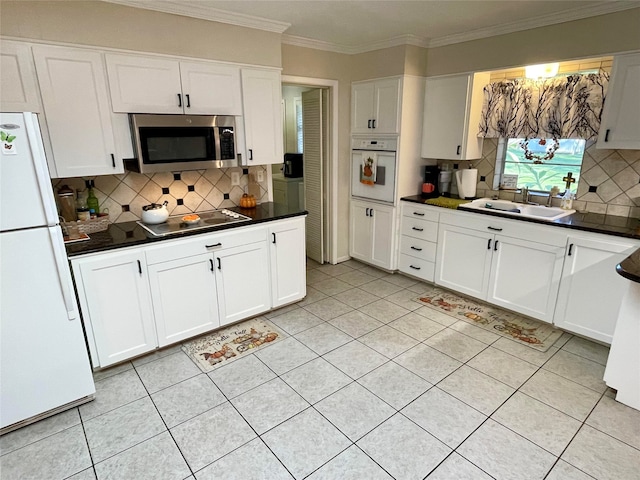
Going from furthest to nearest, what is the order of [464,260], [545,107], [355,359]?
[464,260], [545,107], [355,359]

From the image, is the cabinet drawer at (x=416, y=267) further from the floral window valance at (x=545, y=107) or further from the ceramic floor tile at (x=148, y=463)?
the ceramic floor tile at (x=148, y=463)

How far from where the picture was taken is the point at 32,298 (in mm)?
1945

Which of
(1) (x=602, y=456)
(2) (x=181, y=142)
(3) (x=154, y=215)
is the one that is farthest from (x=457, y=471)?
(2) (x=181, y=142)

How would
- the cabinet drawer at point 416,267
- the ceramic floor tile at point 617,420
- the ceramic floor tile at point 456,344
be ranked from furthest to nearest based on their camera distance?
the cabinet drawer at point 416,267, the ceramic floor tile at point 456,344, the ceramic floor tile at point 617,420

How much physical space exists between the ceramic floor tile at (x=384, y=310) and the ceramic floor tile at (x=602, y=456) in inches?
60.4

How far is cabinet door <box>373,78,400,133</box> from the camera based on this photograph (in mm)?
3711

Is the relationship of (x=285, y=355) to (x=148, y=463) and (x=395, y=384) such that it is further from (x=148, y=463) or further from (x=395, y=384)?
(x=148, y=463)

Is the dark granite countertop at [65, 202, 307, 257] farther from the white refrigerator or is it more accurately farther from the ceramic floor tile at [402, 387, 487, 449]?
the ceramic floor tile at [402, 387, 487, 449]

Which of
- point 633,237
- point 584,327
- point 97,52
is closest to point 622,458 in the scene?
point 584,327

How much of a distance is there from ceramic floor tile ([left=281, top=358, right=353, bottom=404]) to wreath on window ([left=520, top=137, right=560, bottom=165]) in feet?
8.89

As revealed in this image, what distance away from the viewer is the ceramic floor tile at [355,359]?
8.34ft

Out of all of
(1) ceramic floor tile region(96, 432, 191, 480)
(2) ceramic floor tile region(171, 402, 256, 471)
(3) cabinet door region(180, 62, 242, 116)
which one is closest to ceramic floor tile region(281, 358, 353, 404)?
(2) ceramic floor tile region(171, 402, 256, 471)

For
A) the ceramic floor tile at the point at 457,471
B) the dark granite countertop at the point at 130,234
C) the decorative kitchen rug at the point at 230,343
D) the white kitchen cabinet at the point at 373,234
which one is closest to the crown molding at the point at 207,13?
the dark granite countertop at the point at 130,234

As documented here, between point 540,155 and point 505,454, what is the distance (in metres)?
2.71
